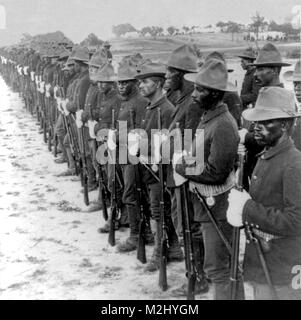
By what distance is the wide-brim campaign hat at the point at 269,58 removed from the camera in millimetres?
5771

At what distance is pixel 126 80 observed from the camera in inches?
251

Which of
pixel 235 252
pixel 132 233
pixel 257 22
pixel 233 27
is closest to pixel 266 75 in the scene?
pixel 132 233

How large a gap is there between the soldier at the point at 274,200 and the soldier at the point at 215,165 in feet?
2.26

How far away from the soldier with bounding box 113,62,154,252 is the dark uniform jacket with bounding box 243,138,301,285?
2873 millimetres

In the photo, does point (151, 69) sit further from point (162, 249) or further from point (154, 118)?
point (162, 249)

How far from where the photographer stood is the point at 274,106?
10.5ft

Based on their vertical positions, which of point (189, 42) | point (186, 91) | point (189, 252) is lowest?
point (189, 252)

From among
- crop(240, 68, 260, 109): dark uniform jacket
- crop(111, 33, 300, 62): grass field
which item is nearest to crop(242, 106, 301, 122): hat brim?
crop(240, 68, 260, 109): dark uniform jacket

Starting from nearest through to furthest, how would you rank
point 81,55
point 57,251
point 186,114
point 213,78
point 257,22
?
1. point 213,78
2. point 186,114
3. point 57,251
4. point 81,55
5. point 257,22

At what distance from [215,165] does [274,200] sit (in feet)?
2.96
